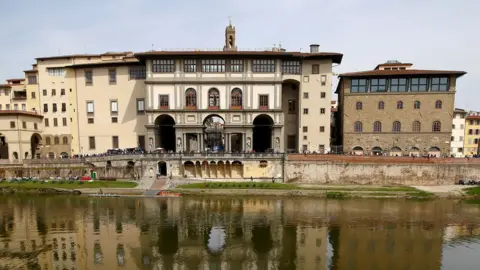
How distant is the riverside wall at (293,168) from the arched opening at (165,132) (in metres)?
6.39

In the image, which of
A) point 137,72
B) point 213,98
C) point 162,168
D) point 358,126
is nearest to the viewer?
point 162,168

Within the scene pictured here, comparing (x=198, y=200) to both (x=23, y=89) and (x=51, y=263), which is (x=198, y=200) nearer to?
(x=51, y=263)

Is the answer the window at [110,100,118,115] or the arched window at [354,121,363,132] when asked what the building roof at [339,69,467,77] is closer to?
the arched window at [354,121,363,132]

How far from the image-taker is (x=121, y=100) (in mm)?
53906

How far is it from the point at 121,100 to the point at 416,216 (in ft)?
168

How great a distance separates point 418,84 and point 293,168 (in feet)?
91.1

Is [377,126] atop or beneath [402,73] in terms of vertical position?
beneath

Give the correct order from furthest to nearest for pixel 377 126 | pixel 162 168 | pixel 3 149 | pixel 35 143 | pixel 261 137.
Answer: pixel 261 137 < pixel 35 143 < pixel 3 149 < pixel 377 126 < pixel 162 168

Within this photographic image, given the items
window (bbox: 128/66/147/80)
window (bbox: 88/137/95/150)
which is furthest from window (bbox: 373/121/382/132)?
window (bbox: 88/137/95/150)

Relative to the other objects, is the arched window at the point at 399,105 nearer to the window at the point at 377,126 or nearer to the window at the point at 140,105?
the window at the point at 377,126

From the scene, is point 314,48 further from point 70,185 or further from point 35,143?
point 35,143

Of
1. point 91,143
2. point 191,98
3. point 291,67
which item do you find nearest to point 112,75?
point 91,143

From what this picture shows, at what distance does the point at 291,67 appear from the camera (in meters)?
51.2

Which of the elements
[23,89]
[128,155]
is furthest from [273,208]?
[23,89]
